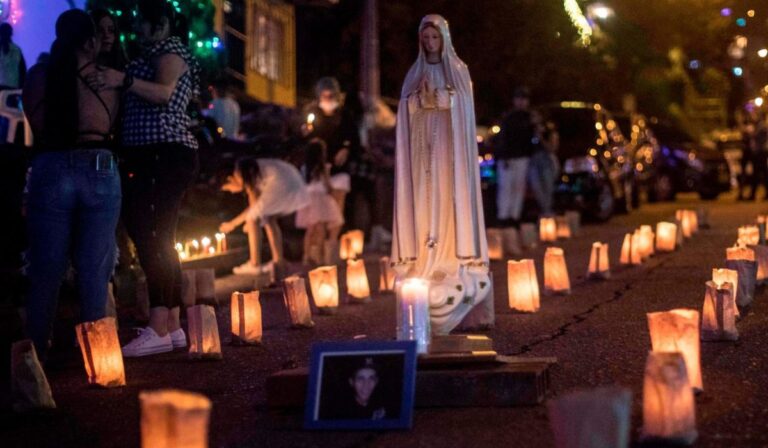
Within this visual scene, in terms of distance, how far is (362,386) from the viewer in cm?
647

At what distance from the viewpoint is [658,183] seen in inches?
1325

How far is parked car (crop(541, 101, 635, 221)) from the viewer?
2430cm

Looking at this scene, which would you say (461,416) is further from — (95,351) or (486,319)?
(486,319)

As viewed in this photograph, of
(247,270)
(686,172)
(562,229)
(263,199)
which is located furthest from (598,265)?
(686,172)

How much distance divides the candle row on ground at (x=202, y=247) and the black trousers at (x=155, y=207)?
5.03 meters

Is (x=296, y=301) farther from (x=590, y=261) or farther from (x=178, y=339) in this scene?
(x=590, y=261)

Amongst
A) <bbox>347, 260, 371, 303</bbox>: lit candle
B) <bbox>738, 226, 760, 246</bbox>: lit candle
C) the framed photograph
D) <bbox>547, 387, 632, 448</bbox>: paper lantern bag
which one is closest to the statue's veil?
<bbox>347, 260, 371, 303</bbox>: lit candle

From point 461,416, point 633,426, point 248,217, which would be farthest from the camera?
point 248,217

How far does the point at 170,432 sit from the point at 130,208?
434 cm

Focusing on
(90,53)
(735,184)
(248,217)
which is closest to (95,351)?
(90,53)

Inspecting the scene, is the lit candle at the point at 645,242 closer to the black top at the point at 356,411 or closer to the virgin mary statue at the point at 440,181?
the virgin mary statue at the point at 440,181

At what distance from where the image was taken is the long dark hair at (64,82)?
28.0 ft

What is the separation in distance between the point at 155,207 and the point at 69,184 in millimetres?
815

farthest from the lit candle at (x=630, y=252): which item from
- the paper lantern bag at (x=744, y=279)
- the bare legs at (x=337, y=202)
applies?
the paper lantern bag at (x=744, y=279)
